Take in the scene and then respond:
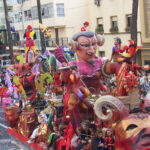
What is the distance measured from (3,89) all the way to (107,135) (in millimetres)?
6549

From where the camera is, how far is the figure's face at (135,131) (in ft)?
9.90

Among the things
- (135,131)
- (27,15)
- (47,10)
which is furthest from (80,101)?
(27,15)

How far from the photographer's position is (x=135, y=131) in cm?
313

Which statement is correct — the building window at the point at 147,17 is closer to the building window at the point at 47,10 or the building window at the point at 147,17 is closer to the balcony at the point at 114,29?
the balcony at the point at 114,29

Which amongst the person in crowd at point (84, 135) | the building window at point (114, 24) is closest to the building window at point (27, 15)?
the building window at point (114, 24)

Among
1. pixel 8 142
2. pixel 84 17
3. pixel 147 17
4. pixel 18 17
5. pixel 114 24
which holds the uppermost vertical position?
pixel 18 17

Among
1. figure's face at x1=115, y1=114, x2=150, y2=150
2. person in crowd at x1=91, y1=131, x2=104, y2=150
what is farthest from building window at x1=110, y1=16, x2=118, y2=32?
figure's face at x1=115, y1=114, x2=150, y2=150

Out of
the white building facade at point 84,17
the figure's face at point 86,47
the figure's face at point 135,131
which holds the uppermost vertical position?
the white building facade at point 84,17

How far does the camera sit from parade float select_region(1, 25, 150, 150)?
3455 millimetres

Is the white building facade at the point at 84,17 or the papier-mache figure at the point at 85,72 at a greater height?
the white building facade at the point at 84,17

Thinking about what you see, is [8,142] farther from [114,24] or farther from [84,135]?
[114,24]

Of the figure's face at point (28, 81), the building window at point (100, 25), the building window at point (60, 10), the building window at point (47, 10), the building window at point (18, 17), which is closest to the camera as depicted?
the figure's face at point (28, 81)

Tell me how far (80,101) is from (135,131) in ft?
4.64

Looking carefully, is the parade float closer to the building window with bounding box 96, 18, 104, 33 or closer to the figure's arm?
the figure's arm
